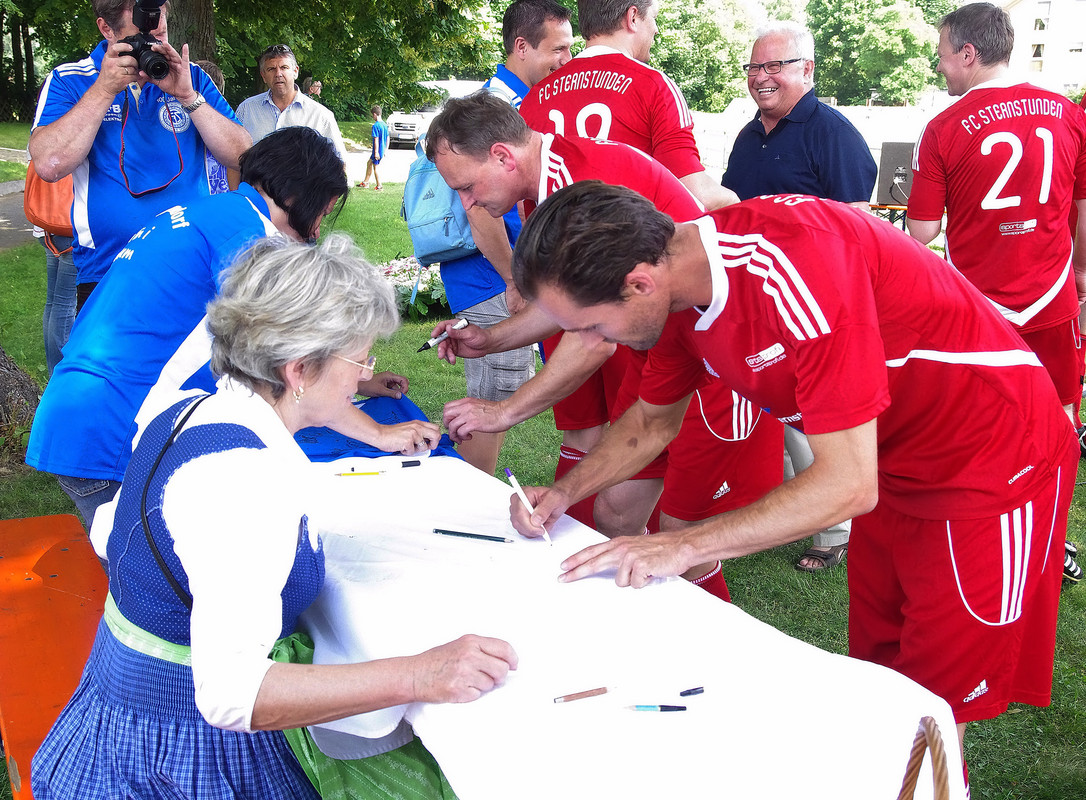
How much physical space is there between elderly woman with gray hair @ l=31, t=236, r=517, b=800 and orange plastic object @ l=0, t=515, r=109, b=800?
372 millimetres

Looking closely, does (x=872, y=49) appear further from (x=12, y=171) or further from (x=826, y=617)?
(x=826, y=617)

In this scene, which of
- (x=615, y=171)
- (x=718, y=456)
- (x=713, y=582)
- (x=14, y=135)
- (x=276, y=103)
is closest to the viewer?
(x=615, y=171)

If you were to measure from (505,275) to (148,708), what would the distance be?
2.34 meters

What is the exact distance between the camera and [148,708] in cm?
163

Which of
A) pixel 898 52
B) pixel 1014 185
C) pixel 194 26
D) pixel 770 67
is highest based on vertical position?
pixel 898 52

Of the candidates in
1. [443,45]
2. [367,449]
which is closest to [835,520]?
[367,449]

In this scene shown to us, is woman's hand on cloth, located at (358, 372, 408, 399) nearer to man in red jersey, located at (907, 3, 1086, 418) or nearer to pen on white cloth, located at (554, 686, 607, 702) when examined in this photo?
pen on white cloth, located at (554, 686, 607, 702)

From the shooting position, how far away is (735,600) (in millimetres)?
3482

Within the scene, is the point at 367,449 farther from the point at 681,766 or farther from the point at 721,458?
the point at 681,766

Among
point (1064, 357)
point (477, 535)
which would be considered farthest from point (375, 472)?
point (1064, 357)

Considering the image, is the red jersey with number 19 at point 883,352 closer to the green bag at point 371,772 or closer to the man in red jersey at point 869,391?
the man in red jersey at point 869,391

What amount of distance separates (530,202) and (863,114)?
20817 mm

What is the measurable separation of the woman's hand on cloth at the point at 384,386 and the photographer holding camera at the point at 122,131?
1.12 metres

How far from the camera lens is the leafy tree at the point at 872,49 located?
166ft
